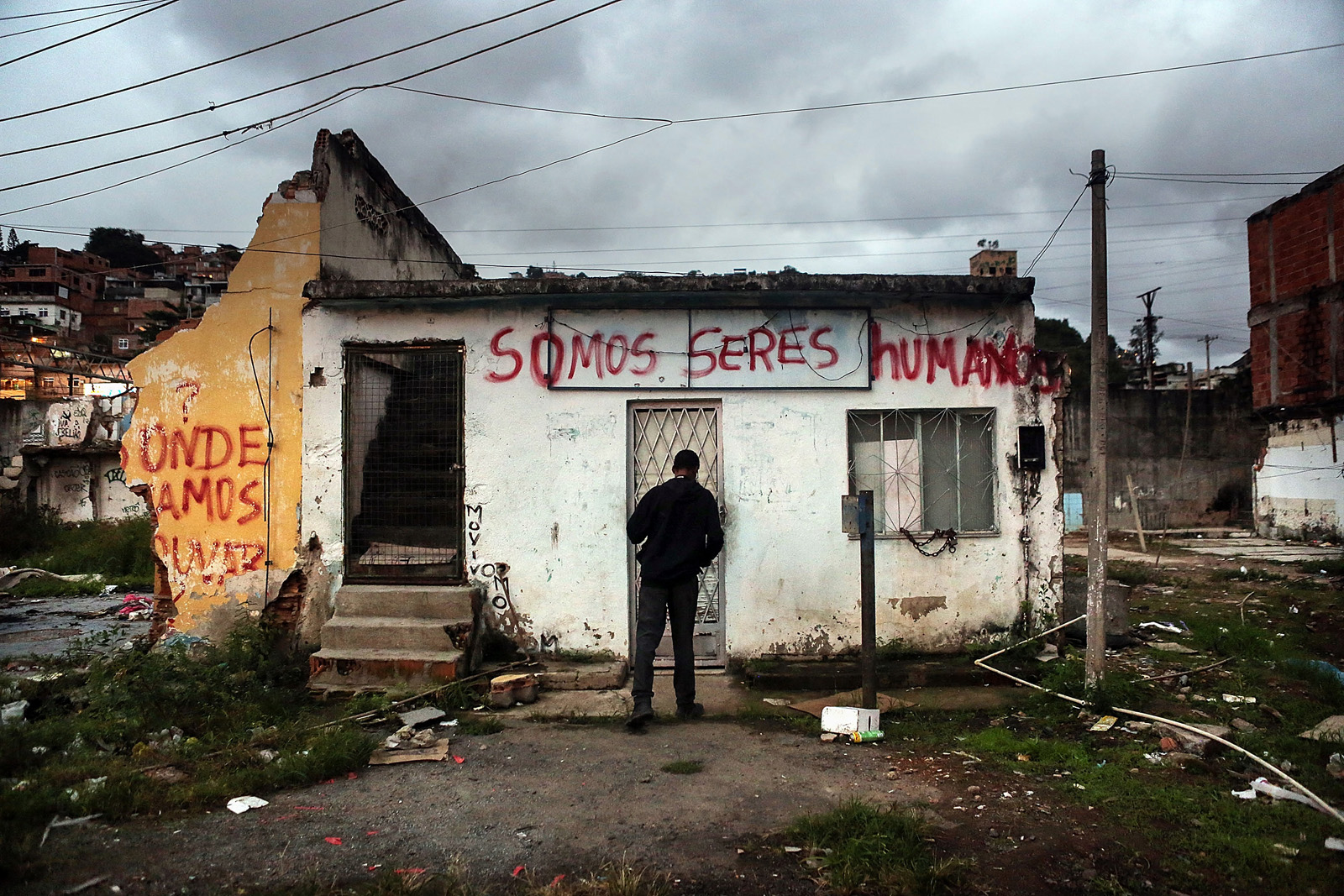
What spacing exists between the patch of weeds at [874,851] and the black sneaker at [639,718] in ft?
5.87

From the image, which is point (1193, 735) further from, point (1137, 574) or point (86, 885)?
point (1137, 574)

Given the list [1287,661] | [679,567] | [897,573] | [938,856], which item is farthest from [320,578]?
[1287,661]

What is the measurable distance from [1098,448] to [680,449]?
3270mm

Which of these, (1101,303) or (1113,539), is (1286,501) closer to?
(1113,539)

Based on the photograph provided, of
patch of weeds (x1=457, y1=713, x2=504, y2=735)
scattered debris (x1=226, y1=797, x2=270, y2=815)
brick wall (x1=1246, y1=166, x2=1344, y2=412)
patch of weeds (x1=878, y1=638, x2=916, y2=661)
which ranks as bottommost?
patch of weeds (x1=457, y1=713, x2=504, y2=735)

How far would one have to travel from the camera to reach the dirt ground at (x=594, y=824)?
3.25m

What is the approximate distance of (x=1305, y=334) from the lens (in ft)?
44.7

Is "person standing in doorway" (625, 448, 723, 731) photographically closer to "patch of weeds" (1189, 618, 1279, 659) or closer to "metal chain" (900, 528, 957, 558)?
"metal chain" (900, 528, 957, 558)


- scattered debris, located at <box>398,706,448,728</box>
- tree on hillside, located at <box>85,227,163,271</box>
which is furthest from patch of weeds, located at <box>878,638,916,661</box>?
tree on hillside, located at <box>85,227,163,271</box>

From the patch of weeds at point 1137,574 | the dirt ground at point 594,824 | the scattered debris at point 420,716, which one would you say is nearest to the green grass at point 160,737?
the dirt ground at point 594,824

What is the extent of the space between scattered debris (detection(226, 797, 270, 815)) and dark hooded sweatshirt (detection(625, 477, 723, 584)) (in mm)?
2645

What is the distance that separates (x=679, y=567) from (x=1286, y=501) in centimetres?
1871

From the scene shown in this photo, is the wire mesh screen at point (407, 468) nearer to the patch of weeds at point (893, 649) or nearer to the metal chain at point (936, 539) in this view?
the patch of weeds at point (893, 649)

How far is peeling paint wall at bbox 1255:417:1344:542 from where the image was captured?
1602 centimetres
